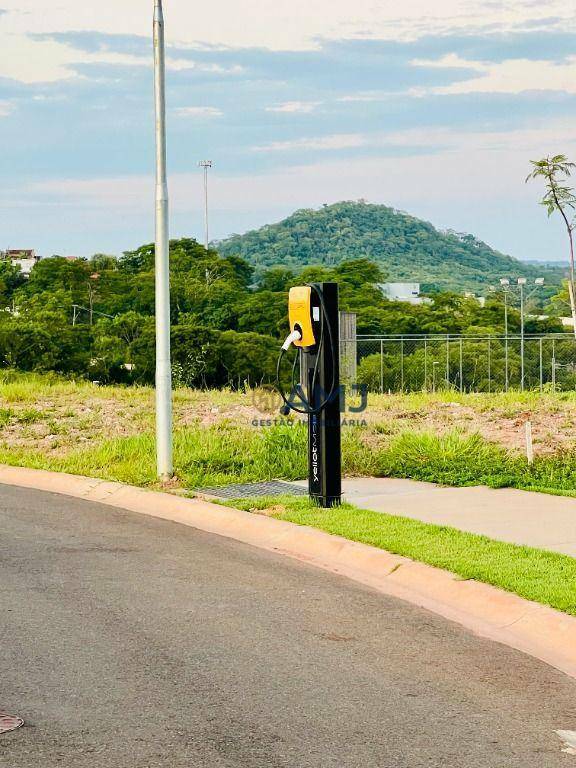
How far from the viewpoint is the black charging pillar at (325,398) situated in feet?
35.8

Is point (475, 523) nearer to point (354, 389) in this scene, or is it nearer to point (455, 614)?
point (455, 614)

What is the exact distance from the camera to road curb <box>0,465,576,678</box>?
22.7 feet

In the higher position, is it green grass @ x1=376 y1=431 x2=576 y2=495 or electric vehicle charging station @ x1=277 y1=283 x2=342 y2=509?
electric vehicle charging station @ x1=277 y1=283 x2=342 y2=509

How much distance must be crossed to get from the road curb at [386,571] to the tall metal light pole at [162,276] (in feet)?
2.08

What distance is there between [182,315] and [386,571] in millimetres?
96447

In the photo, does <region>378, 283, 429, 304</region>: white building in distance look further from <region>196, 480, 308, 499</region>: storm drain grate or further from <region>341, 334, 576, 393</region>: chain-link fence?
<region>196, 480, 308, 499</region>: storm drain grate

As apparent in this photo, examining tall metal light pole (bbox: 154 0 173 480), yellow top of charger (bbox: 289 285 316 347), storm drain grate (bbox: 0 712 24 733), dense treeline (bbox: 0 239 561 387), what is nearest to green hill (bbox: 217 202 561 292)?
dense treeline (bbox: 0 239 561 387)

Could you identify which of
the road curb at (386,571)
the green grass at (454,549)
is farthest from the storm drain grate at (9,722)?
the green grass at (454,549)

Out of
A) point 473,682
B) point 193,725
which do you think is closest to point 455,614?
point 473,682

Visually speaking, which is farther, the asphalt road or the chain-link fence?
the chain-link fence

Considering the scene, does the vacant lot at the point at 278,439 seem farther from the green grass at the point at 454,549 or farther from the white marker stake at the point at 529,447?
the green grass at the point at 454,549

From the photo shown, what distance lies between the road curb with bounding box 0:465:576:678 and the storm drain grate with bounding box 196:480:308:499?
0.48 metres

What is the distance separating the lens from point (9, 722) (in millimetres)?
5344

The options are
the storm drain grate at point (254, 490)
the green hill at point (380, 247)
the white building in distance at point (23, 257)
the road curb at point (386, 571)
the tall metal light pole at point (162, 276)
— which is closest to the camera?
the road curb at point (386, 571)
